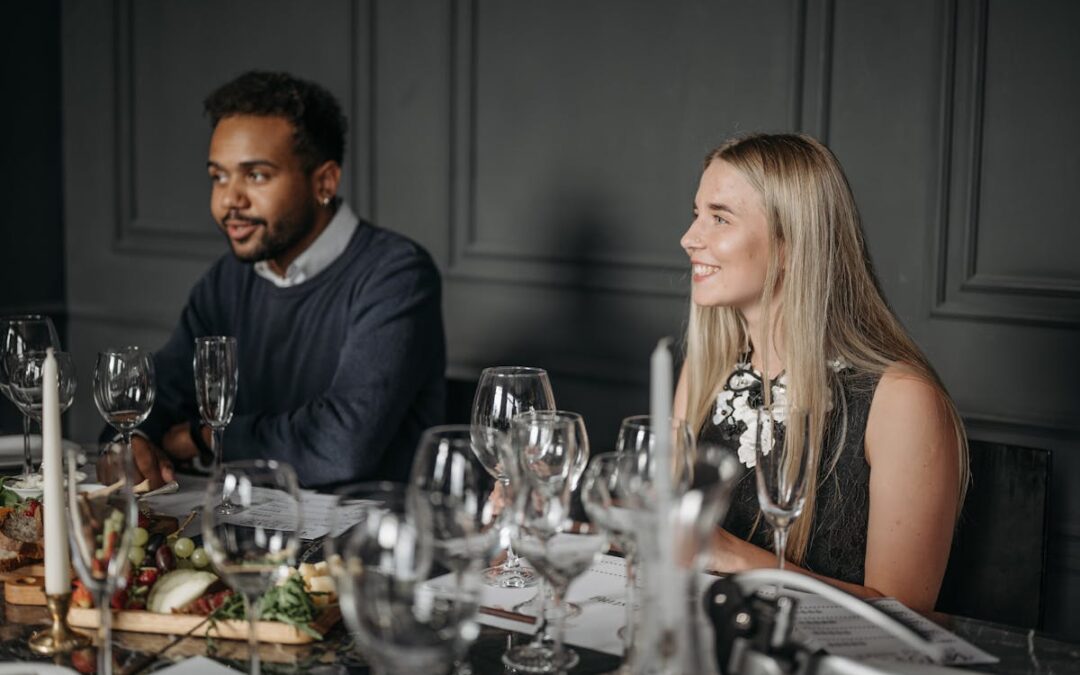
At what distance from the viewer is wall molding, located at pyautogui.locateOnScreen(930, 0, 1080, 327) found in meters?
2.69

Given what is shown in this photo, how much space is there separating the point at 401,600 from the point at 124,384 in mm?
1122

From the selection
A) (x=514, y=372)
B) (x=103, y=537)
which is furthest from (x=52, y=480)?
(x=514, y=372)

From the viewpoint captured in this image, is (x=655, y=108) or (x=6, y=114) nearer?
Answer: (x=655, y=108)

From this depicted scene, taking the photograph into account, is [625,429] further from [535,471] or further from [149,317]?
[149,317]

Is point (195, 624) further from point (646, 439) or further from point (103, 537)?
point (646, 439)

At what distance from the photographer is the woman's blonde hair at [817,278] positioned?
2.04 meters

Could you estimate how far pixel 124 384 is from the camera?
202 cm

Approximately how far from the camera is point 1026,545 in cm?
197

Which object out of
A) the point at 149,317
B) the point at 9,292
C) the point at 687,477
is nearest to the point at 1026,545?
the point at 687,477

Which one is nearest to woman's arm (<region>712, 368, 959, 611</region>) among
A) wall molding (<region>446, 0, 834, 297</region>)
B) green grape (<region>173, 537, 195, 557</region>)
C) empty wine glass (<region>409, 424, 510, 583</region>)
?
empty wine glass (<region>409, 424, 510, 583</region>)

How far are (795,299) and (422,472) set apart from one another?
1000 mm

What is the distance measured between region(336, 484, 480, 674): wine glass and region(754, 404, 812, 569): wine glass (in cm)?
53

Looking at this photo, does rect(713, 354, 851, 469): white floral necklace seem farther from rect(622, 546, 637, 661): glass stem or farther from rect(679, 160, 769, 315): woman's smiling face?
rect(622, 546, 637, 661): glass stem

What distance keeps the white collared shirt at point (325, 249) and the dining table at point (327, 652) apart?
4.80ft
